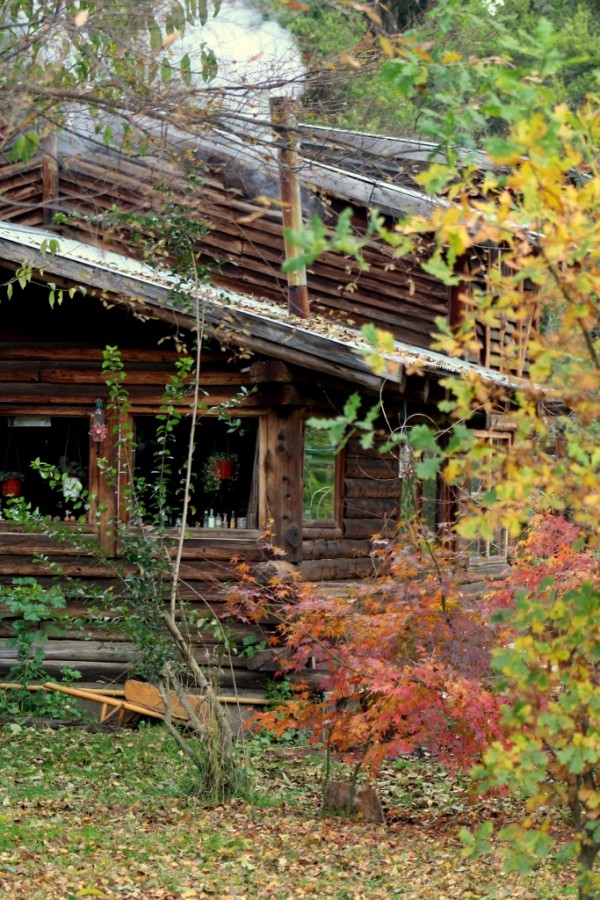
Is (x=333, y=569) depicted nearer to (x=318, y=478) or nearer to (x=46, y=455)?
(x=318, y=478)

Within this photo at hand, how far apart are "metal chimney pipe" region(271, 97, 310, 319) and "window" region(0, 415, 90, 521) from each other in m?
2.68

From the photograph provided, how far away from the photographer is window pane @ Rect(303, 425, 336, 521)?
1269 centimetres

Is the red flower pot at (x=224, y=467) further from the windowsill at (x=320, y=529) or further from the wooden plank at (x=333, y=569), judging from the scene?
the wooden plank at (x=333, y=569)

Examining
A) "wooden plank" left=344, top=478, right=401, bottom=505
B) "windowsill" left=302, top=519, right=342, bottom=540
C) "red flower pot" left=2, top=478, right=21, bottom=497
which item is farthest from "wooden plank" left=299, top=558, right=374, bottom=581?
"red flower pot" left=2, top=478, right=21, bottom=497

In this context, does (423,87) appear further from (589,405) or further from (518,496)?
(518,496)

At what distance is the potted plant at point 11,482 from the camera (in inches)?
519

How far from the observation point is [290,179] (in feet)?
32.7

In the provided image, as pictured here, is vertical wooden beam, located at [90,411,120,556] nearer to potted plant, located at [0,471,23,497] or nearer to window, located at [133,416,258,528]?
window, located at [133,416,258,528]

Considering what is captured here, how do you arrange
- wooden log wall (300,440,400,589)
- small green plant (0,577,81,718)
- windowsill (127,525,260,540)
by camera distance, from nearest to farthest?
small green plant (0,577,81,718) < windowsill (127,525,260,540) < wooden log wall (300,440,400,589)

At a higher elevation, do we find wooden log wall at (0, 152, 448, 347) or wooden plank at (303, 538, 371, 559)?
wooden log wall at (0, 152, 448, 347)

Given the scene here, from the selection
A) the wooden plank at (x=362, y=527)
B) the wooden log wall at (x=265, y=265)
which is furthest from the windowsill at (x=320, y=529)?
the wooden log wall at (x=265, y=265)

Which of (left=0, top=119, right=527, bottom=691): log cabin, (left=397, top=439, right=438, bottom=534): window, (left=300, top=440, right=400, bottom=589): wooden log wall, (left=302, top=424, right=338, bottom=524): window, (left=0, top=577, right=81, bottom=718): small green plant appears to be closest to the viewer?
(left=397, top=439, right=438, bottom=534): window

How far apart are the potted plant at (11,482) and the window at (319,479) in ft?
10.5

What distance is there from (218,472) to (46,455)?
201 cm
